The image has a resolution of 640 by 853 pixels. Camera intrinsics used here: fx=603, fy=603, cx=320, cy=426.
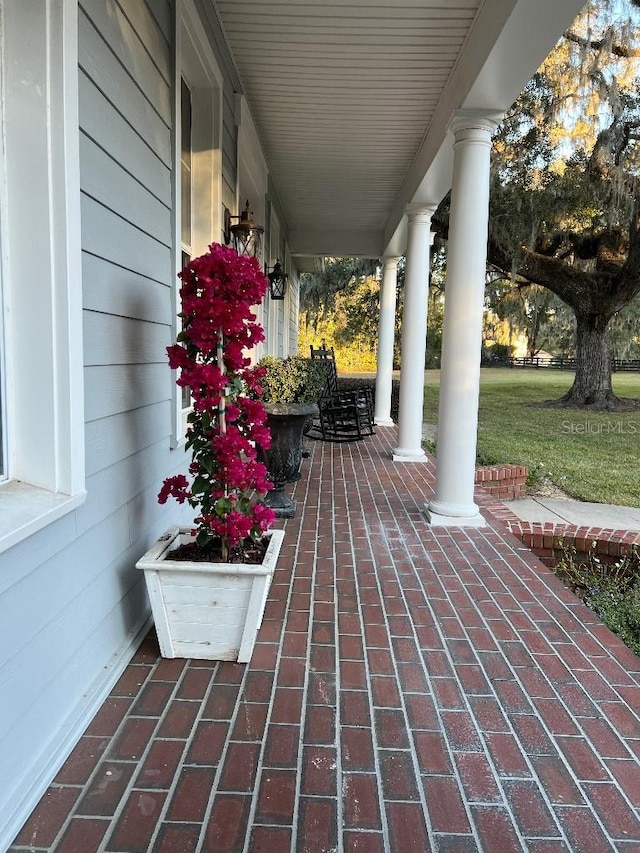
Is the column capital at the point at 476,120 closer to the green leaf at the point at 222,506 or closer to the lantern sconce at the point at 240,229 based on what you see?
the lantern sconce at the point at 240,229

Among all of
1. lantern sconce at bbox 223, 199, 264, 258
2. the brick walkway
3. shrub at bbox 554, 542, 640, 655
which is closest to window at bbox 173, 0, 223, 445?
lantern sconce at bbox 223, 199, 264, 258

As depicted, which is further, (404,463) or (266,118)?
(404,463)

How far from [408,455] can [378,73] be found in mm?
3274

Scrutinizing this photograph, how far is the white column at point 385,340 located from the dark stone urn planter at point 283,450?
4.46m

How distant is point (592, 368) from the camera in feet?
41.9

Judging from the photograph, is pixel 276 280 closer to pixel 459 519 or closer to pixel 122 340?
pixel 459 519

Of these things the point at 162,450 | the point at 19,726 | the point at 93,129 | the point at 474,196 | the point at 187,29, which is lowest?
the point at 19,726

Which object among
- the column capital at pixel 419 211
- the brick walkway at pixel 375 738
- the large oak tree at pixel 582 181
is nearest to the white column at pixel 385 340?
the large oak tree at pixel 582 181

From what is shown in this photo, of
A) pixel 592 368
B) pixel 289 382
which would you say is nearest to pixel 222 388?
pixel 289 382

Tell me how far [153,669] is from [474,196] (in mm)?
2990

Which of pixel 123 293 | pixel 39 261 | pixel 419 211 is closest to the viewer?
pixel 39 261

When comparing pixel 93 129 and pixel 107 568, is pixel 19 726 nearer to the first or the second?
pixel 107 568

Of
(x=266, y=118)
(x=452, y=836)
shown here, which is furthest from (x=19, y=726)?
(x=266, y=118)

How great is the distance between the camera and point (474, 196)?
138 inches
